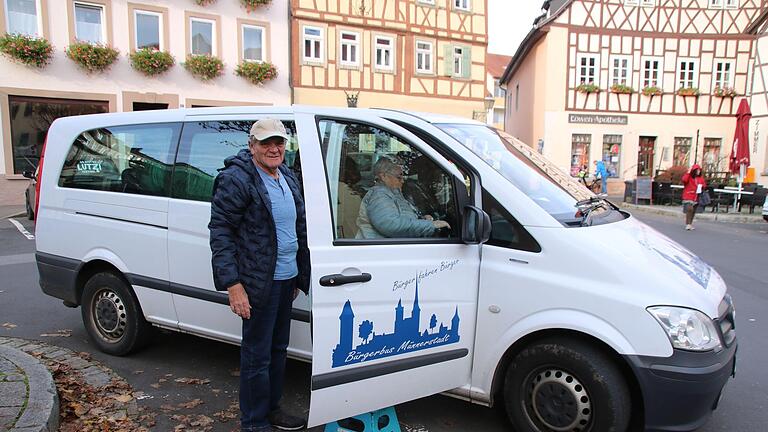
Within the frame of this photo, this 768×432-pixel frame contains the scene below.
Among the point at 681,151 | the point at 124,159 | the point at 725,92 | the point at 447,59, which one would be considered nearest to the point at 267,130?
the point at 124,159

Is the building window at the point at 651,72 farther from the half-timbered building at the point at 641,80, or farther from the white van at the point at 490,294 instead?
the white van at the point at 490,294

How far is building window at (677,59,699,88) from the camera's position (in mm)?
26312

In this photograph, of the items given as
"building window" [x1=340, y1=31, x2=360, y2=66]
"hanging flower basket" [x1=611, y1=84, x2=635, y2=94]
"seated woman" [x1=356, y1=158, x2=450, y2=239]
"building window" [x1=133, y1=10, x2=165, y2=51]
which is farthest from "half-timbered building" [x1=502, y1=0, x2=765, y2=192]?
"seated woman" [x1=356, y1=158, x2=450, y2=239]

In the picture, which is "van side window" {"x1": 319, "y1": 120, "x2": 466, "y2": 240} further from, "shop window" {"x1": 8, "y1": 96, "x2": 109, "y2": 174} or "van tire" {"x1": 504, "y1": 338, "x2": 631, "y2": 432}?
"shop window" {"x1": 8, "y1": 96, "x2": 109, "y2": 174}

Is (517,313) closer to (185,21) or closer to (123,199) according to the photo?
(123,199)

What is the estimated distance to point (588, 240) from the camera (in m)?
2.79

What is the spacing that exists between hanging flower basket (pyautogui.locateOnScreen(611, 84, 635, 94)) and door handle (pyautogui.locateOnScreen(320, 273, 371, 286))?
2679cm

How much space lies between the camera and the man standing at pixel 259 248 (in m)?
2.75

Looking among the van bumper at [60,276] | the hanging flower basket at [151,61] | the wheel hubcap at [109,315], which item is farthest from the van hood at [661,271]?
the hanging flower basket at [151,61]

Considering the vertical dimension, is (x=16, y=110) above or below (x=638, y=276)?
above

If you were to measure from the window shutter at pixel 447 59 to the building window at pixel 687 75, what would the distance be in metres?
12.8

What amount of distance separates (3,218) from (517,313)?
13.8 meters

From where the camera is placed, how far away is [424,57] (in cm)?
2198

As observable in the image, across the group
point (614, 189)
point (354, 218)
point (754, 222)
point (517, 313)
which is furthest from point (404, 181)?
point (614, 189)
